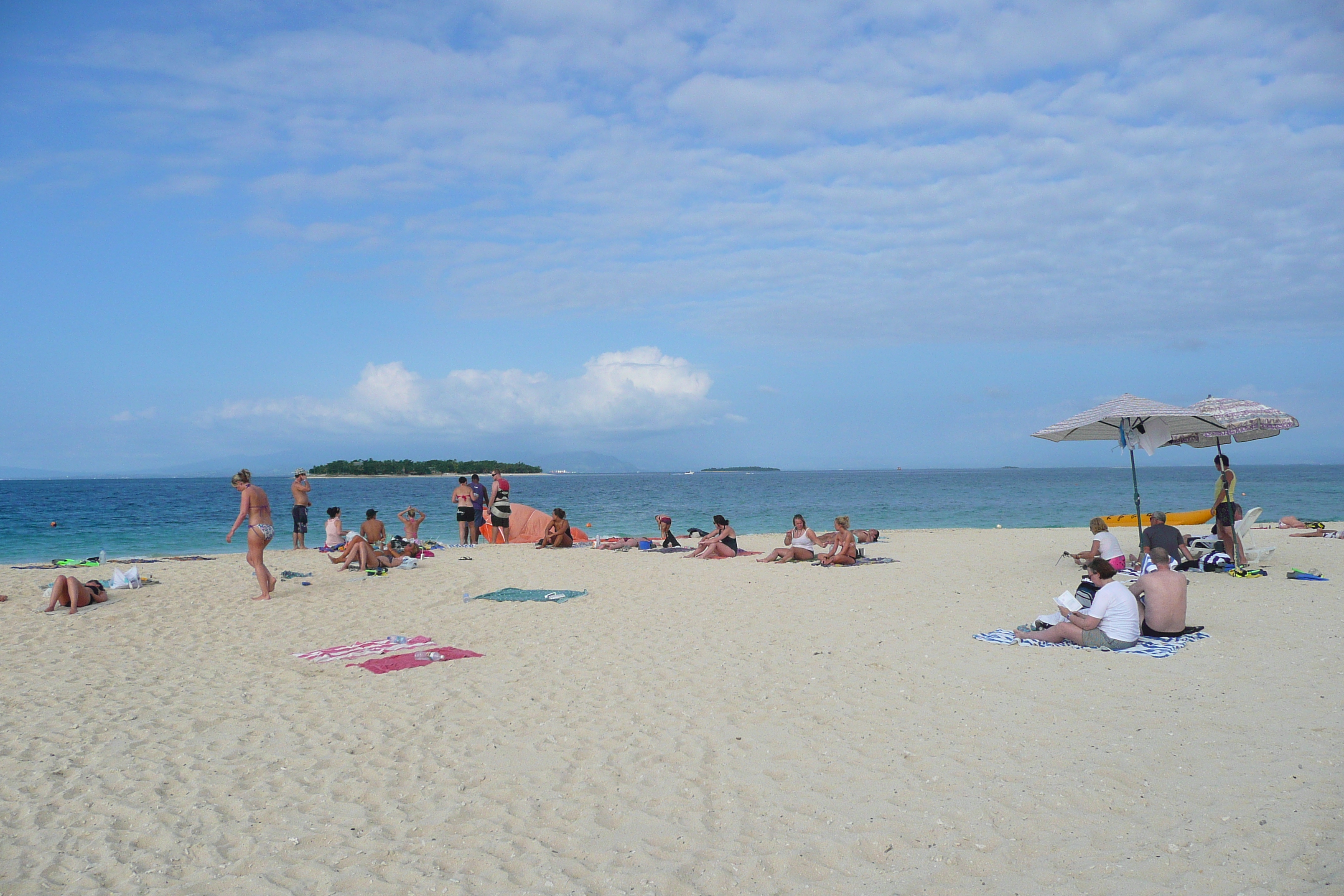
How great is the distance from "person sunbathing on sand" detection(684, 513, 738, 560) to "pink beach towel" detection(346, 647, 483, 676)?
8130 mm

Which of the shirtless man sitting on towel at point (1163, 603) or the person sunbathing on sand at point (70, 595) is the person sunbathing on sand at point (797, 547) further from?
the person sunbathing on sand at point (70, 595)

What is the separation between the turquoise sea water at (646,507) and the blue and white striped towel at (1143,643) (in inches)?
708

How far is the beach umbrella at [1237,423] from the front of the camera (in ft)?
37.6

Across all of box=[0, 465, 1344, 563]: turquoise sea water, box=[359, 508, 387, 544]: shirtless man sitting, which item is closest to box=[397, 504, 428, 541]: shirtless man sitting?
box=[359, 508, 387, 544]: shirtless man sitting

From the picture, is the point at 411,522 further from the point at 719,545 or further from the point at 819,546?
the point at 819,546

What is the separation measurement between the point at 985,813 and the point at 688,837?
1527mm

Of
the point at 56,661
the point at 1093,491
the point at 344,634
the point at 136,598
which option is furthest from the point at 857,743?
the point at 1093,491

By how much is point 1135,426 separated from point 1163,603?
599 centimetres

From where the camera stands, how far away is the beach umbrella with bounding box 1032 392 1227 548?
11367 millimetres

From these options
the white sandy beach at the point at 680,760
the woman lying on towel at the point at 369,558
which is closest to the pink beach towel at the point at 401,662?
the white sandy beach at the point at 680,760

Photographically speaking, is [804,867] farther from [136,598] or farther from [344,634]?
[136,598]

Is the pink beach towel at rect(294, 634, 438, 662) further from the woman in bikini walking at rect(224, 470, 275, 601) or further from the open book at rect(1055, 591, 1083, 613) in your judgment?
the open book at rect(1055, 591, 1083, 613)

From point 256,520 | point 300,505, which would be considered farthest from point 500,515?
point 256,520

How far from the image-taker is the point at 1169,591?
7.33m
